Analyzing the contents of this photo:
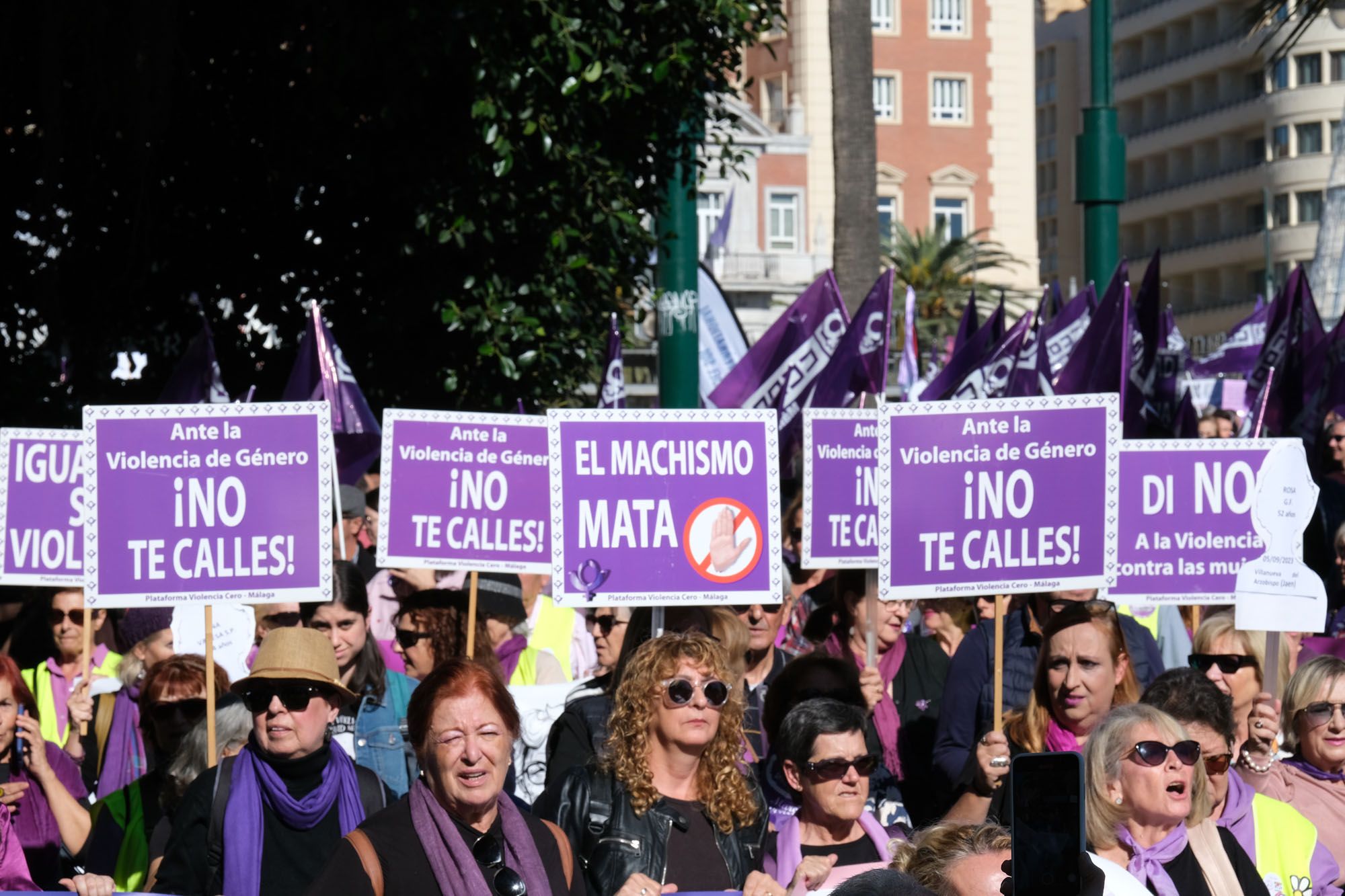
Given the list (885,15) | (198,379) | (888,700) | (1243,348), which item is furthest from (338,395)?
(885,15)

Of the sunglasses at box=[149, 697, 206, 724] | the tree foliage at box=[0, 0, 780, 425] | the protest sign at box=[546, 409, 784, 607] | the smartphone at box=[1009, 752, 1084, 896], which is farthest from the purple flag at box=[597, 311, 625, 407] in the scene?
the smartphone at box=[1009, 752, 1084, 896]

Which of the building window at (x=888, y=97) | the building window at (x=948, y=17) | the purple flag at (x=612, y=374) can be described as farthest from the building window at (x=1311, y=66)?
the purple flag at (x=612, y=374)

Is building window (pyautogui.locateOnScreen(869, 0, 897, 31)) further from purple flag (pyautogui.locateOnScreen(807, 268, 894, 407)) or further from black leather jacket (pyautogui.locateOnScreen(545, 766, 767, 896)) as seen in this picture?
black leather jacket (pyautogui.locateOnScreen(545, 766, 767, 896))

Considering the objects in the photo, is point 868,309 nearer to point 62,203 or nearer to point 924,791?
point 62,203

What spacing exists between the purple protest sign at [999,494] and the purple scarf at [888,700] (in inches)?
16.2

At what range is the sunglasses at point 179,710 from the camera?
6.68m

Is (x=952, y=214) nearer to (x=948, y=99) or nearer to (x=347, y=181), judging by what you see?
(x=948, y=99)

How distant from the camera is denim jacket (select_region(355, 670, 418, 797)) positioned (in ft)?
21.8

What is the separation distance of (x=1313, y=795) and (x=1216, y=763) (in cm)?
77

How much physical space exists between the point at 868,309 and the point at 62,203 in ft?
15.2

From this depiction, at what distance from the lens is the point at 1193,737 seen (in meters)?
5.86

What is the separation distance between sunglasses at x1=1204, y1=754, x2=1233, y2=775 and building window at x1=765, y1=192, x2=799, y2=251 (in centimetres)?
6173

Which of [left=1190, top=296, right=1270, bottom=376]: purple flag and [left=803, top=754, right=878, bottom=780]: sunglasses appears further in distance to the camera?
[left=1190, top=296, right=1270, bottom=376]: purple flag

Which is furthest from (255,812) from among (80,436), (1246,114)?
(1246,114)
